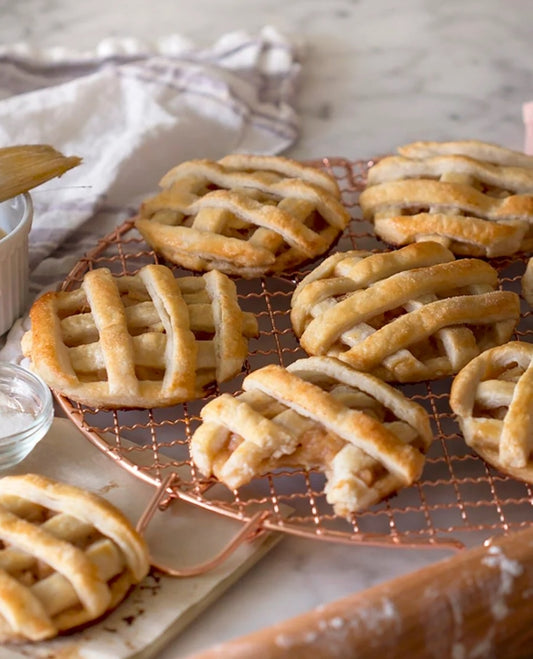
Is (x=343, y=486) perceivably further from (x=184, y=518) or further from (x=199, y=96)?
(x=199, y=96)

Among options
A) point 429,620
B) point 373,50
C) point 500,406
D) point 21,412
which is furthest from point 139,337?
point 373,50

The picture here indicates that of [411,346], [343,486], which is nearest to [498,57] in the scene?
[411,346]

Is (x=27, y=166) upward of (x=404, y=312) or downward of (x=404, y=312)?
upward

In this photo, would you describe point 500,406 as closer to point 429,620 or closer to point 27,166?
point 429,620

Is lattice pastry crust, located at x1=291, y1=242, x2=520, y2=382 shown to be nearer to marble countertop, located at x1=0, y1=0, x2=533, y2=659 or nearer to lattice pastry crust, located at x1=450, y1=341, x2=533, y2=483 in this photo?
lattice pastry crust, located at x1=450, y1=341, x2=533, y2=483

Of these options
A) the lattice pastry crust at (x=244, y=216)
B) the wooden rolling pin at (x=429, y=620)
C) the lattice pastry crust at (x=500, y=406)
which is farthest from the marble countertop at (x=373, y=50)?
the wooden rolling pin at (x=429, y=620)

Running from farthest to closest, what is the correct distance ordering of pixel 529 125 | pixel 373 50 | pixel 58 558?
pixel 373 50 < pixel 529 125 < pixel 58 558

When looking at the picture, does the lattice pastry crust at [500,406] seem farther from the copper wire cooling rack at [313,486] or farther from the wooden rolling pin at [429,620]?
the wooden rolling pin at [429,620]
